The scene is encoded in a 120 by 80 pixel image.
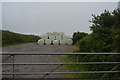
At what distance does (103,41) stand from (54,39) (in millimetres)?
4456

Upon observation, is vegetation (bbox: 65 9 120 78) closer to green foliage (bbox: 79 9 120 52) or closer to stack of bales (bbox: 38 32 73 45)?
green foliage (bbox: 79 9 120 52)

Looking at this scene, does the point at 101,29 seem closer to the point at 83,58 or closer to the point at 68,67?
the point at 83,58

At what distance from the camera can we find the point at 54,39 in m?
8.55

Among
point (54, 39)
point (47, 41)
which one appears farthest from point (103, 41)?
point (47, 41)

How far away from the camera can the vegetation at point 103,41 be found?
3262mm

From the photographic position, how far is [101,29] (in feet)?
14.5

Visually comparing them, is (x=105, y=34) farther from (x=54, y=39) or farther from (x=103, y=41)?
(x=54, y=39)

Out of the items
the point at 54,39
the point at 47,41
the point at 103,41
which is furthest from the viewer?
the point at 47,41

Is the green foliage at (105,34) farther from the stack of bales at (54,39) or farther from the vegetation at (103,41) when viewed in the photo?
the stack of bales at (54,39)

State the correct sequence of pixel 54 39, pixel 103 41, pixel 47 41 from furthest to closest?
pixel 47 41
pixel 54 39
pixel 103 41

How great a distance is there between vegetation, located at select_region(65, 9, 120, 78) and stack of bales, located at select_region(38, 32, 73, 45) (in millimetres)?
3060

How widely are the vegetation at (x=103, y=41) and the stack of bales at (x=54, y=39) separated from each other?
306 centimetres

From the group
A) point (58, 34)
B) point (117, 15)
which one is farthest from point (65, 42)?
point (117, 15)

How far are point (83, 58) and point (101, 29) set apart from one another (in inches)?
34.8
